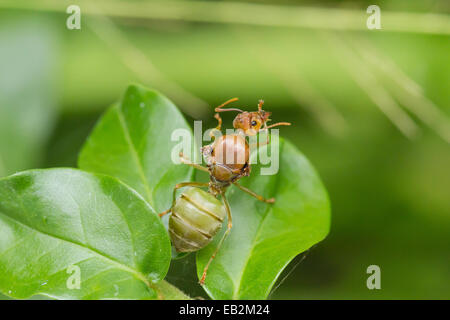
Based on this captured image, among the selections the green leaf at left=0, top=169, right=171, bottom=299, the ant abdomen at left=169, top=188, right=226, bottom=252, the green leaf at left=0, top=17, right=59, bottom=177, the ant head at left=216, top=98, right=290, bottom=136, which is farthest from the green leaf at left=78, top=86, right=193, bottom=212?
the green leaf at left=0, top=17, right=59, bottom=177

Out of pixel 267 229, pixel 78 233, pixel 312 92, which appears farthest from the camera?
pixel 312 92

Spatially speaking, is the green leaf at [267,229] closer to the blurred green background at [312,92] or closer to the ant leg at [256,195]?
the ant leg at [256,195]

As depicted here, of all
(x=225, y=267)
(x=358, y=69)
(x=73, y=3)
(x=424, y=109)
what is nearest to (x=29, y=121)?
(x=73, y=3)

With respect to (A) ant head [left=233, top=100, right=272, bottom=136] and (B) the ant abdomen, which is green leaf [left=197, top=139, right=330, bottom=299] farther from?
(A) ant head [left=233, top=100, right=272, bottom=136]

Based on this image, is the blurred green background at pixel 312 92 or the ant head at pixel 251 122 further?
the blurred green background at pixel 312 92

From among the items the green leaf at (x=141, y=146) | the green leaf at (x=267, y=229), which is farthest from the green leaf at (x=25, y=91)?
the green leaf at (x=267, y=229)

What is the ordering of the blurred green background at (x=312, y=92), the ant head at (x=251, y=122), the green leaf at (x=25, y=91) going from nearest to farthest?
1. the ant head at (x=251, y=122)
2. the green leaf at (x=25, y=91)
3. the blurred green background at (x=312, y=92)

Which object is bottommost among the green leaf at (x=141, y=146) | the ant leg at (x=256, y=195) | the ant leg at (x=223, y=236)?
the ant leg at (x=223, y=236)

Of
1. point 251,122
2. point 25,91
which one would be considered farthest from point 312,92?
point 25,91

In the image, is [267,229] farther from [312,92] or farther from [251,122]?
[312,92]
